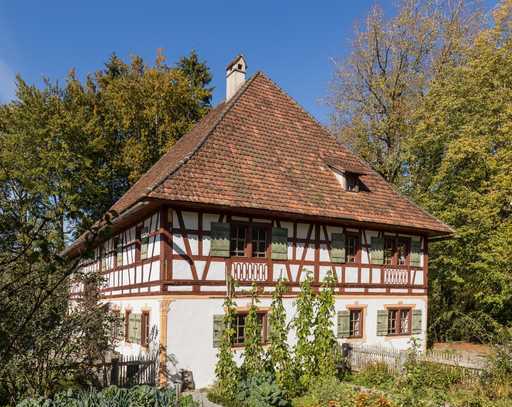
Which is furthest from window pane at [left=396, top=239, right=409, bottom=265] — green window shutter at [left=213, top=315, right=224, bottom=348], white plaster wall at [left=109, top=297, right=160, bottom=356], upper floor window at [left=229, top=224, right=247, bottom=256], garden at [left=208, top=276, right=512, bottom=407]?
white plaster wall at [left=109, top=297, right=160, bottom=356]

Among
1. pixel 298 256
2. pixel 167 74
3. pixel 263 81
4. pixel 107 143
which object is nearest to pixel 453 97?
pixel 263 81

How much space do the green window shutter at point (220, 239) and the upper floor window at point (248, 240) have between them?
0.42 m

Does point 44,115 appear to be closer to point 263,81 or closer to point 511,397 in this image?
point 263,81

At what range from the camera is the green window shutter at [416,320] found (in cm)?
1805

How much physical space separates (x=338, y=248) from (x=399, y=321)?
157 inches

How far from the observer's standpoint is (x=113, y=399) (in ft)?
25.4

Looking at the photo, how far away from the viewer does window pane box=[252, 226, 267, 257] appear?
14711 mm

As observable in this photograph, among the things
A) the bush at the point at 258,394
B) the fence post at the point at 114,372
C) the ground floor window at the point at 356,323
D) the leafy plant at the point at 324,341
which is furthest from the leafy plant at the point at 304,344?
the ground floor window at the point at 356,323

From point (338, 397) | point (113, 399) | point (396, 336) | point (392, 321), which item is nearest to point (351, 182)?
point (392, 321)

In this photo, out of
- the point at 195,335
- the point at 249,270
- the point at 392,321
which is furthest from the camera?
the point at 392,321

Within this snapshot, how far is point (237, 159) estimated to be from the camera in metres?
15.4

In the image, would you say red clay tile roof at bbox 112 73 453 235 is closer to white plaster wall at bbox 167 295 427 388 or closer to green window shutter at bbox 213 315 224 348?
white plaster wall at bbox 167 295 427 388

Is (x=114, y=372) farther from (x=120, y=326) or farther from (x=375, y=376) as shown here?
(x=375, y=376)

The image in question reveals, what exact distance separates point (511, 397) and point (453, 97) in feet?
50.2
